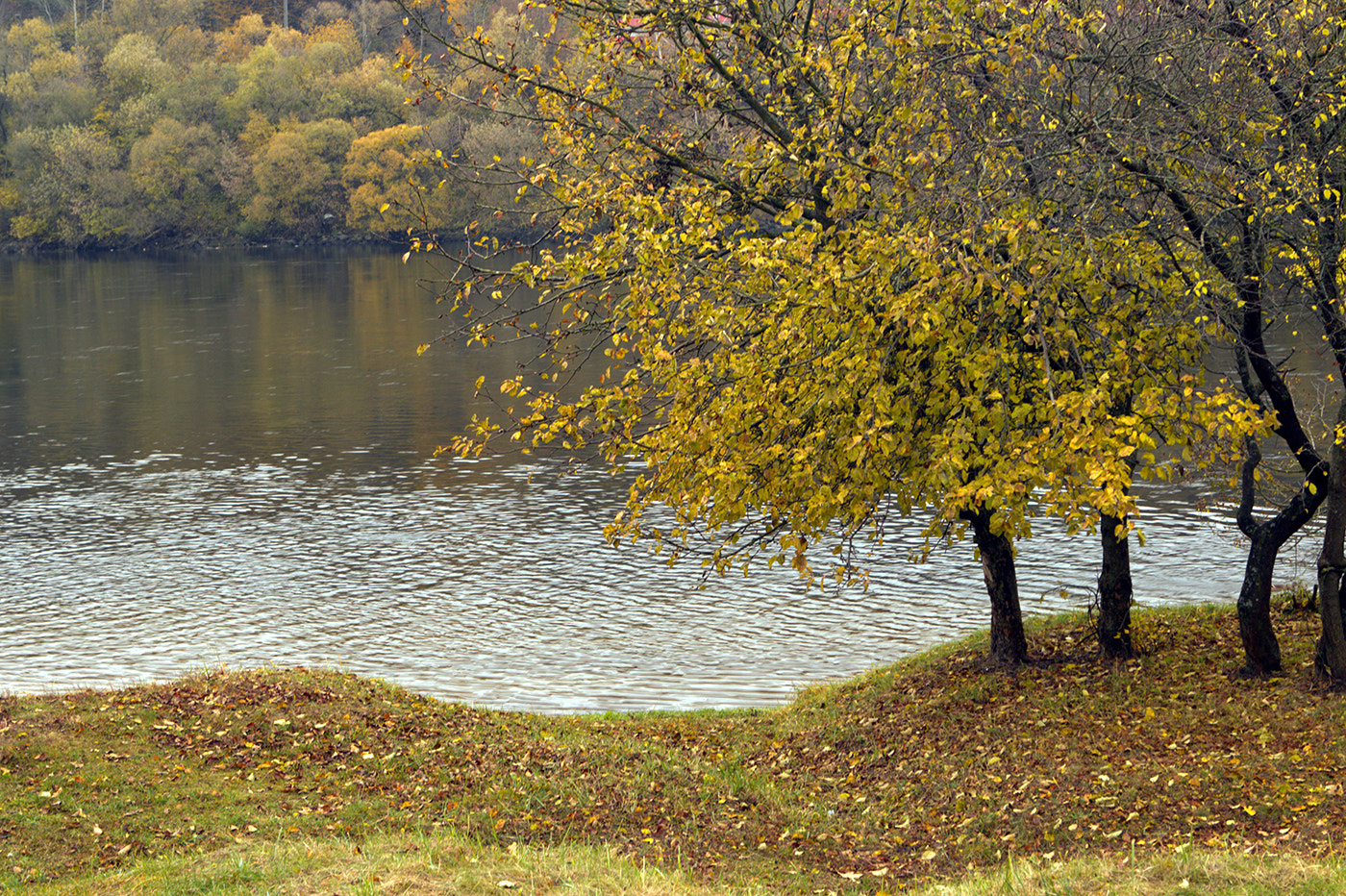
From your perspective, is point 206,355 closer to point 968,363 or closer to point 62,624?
point 62,624

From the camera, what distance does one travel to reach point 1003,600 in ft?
52.8

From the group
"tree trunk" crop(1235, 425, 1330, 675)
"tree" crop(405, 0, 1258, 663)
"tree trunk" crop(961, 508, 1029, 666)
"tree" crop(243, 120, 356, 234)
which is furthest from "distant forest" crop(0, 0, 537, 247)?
"tree trunk" crop(1235, 425, 1330, 675)

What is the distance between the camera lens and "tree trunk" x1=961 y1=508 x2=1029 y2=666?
16.0m

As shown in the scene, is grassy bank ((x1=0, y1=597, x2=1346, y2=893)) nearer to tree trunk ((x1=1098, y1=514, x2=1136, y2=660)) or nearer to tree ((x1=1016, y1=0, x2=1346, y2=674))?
tree trunk ((x1=1098, y1=514, x2=1136, y2=660))

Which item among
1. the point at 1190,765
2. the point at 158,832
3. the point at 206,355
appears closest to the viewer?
the point at 158,832

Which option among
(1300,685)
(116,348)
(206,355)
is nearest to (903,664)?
(1300,685)

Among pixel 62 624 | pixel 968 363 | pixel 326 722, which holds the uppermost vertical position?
pixel 968 363

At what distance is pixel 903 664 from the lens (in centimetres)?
1834

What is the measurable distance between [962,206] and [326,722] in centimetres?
890

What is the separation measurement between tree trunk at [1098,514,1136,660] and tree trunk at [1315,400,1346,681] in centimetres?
244

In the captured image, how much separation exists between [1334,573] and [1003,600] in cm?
398

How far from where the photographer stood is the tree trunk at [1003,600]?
16.0 metres

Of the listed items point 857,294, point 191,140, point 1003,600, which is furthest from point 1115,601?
point 191,140

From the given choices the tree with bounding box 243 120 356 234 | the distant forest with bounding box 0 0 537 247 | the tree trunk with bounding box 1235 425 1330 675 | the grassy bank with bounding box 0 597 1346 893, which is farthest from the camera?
the tree with bounding box 243 120 356 234
